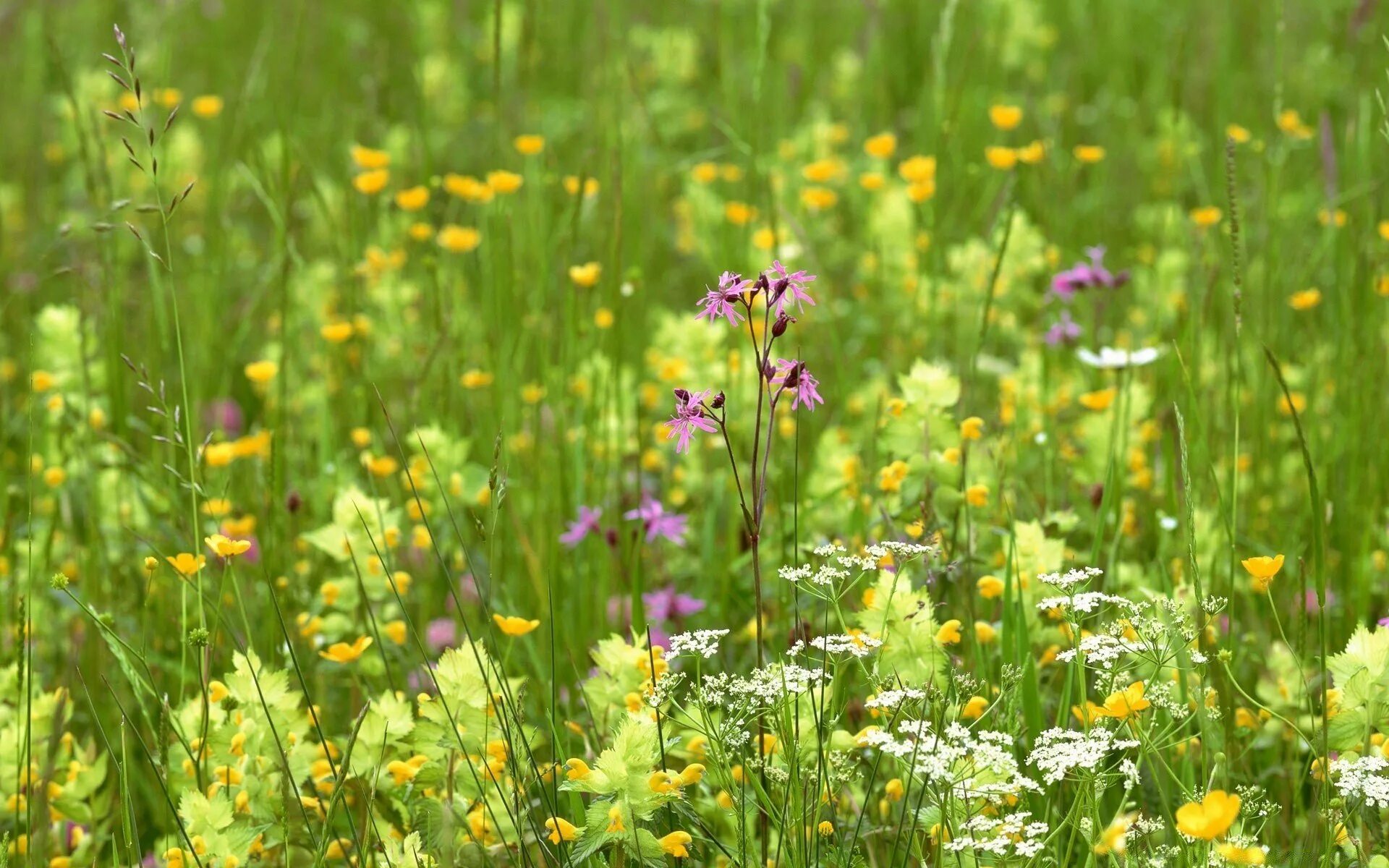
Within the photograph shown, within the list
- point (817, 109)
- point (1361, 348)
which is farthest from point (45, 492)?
point (817, 109)

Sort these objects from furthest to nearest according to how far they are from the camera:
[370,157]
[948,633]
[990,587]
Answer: [370,157] → [990,587] → [948,633]

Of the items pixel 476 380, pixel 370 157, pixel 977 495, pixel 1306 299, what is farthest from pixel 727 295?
pixel 370 157

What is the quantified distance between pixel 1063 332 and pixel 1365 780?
1.61 meters

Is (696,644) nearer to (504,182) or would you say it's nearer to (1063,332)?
(504,182)

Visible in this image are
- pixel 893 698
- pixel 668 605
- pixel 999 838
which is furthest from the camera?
pixel 668 605

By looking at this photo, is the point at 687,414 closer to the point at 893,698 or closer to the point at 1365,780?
the point at 893,698

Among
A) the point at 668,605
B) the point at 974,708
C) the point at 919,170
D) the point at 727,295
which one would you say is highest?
the point at 727,295

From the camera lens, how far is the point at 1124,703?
124cm

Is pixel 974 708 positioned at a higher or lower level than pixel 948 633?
lower

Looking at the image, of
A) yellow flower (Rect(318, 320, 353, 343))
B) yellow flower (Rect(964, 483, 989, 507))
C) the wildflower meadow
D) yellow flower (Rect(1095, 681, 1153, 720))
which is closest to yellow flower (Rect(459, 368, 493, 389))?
the wildflower meadow

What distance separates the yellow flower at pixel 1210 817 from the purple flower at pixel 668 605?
3.52 feet

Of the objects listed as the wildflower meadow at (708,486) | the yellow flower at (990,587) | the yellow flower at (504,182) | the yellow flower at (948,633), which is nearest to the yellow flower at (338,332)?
the wildflower meadow at (708,486)

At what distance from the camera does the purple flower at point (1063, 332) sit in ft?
8.47

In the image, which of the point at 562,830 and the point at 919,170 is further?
the point at 919,170
